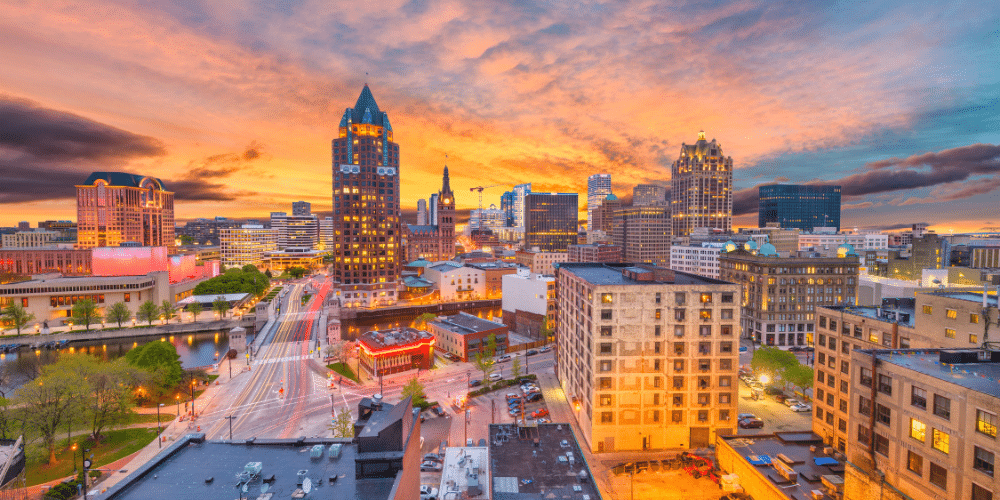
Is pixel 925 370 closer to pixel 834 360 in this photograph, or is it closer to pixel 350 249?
pixel 834 360

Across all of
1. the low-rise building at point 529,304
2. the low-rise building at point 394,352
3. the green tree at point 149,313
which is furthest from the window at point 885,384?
the green tree at point 149,313

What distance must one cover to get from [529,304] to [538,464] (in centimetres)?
6931

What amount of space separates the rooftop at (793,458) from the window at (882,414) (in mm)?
9298

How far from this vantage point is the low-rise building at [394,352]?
75.9 metres

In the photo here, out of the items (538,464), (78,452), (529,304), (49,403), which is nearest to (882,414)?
(538,464)

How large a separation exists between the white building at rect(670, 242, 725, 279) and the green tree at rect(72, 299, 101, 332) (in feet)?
582

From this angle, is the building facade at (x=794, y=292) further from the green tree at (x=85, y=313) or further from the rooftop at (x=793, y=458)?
the green tree at (x=85, y=313)

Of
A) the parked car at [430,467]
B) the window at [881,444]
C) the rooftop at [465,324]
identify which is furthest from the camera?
the rooftop at [465,324]

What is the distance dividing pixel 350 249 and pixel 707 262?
130524 millimetres

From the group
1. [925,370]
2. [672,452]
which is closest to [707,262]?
[672,452]

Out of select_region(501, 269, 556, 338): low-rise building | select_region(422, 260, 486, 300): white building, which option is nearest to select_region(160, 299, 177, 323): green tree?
select_region(422, 260, 486, 300): white building

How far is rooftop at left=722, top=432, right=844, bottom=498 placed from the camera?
121 feet

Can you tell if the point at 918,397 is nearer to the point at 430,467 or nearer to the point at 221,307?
the point at 430,467

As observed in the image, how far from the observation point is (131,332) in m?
116
